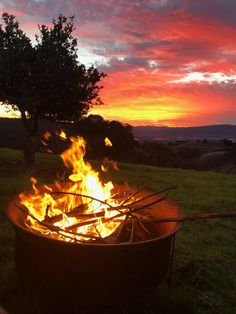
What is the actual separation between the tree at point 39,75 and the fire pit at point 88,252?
13745mm

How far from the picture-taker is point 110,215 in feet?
16.8

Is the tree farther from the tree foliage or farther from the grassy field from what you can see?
the grassy field

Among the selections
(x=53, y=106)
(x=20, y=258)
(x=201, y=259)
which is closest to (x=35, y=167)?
(x=53, y=106)

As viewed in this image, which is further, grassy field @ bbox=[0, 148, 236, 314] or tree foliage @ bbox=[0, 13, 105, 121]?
tree foliage @ bbox=[0, 13, 105, 121]

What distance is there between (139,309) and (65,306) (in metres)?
1.06

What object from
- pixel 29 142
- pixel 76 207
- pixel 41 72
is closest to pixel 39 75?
pixel 41 72

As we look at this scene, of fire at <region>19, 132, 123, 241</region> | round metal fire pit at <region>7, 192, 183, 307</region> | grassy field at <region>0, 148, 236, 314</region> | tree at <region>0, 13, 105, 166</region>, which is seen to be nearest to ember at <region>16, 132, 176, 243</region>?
fire at <region>19, 132, 123, 241</region>

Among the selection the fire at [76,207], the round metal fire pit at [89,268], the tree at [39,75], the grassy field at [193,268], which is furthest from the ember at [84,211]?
the tree at [39,75]

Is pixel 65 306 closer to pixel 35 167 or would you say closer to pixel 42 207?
pixel 42 207

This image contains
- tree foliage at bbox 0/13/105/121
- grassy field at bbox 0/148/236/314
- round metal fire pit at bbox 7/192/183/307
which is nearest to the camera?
round metal fire pit at bbox 7/192/183/307

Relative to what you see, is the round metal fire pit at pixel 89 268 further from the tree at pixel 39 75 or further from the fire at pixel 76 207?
the tree at pixel 39 75

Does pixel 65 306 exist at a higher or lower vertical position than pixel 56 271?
lower

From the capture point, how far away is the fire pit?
4.10 meters

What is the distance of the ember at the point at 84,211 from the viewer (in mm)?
4762
